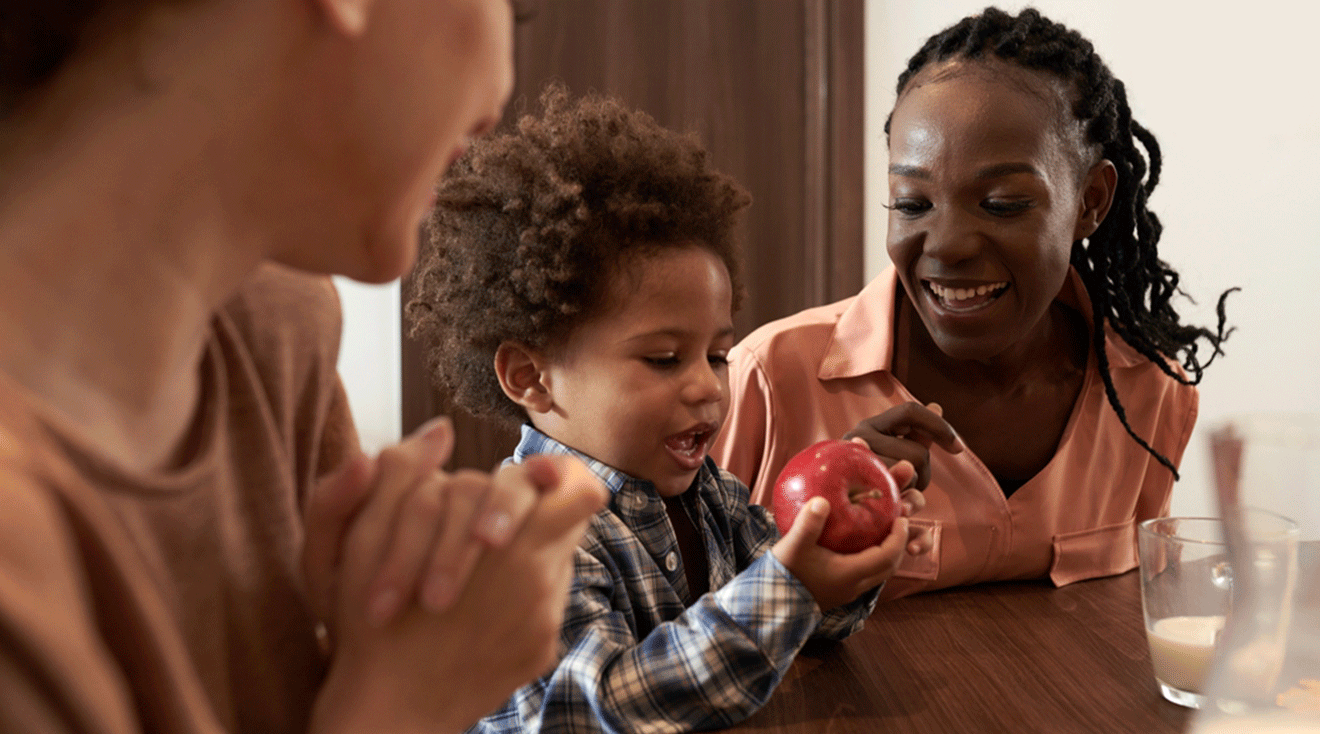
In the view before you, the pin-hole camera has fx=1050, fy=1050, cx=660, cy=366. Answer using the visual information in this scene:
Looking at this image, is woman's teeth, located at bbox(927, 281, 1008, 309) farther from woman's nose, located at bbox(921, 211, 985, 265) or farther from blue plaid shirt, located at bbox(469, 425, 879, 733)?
blue plaid shirt, located at bbox(469, 425, 879, 733)

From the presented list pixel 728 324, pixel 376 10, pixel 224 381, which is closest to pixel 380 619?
pixel 224 381

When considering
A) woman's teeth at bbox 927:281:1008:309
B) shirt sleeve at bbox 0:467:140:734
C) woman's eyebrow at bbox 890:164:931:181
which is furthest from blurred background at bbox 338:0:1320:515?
shirt sleeve at bbox 0:467:140:734

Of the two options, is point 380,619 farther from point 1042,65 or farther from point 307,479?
point 1042,65

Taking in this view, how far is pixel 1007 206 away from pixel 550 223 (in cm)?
58

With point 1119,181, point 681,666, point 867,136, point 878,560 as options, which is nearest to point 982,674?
point 878,560

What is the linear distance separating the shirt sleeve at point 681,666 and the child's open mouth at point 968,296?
58 cm

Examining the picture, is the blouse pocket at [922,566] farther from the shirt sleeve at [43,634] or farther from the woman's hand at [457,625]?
the shirt sleeve at [43,634]

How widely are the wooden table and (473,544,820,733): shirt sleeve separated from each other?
0.04 meters

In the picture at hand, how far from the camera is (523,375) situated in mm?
1118

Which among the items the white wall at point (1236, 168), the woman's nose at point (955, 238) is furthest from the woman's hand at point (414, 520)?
the white wall at point (1236, 168)

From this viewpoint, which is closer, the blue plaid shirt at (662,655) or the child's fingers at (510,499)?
the child's fingers at (510,499)

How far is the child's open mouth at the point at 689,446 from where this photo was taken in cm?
107

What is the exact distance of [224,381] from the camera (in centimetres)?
49

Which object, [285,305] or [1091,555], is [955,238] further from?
[285,305]
